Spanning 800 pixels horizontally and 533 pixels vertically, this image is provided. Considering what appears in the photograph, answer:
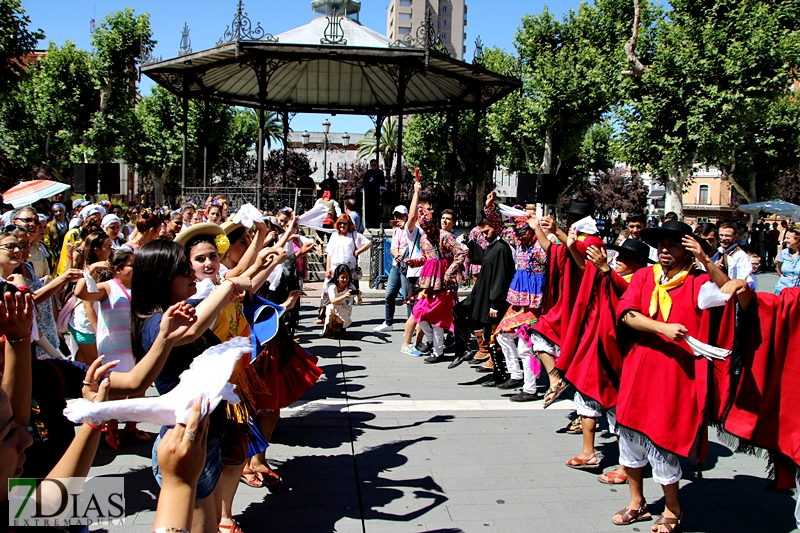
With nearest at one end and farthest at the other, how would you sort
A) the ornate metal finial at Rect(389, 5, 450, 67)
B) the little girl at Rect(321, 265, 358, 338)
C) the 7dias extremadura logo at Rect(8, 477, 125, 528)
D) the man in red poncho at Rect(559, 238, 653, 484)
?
the 7dias extremadura logo at Rect(8, 477, 125, 528) < the man in red poncho at Rect(559, 238, 653, 484) < the little girl at Rect(321, 265, 358, 338) < the ornate metal finial at Rect(389, 5, 450, 67)

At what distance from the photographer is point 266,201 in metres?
16.6

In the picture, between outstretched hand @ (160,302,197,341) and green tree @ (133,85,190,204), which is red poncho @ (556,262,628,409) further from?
green tree @ (133,85,190,204)

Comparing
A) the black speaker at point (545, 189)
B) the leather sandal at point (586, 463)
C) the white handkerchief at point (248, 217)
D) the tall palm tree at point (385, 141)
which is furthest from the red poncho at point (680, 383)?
the tall palm tree at point (385, 141)

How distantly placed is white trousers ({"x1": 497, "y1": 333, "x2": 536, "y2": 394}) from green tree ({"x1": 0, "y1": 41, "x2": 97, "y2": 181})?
29.4 metres

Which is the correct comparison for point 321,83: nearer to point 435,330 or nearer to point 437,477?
point 435,330

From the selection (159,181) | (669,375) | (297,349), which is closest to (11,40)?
(297,349)

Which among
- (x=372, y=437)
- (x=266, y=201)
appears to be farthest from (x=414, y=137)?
(x=372, y=437)

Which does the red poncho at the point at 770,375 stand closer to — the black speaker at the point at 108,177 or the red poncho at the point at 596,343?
the red poncho at the point at 596,343

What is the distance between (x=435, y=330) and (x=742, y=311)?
186 inches

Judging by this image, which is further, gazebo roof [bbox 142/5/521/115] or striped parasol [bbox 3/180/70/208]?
gazebo roof [bbox 142/5/521/115]

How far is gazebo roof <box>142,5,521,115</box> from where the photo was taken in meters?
14.3

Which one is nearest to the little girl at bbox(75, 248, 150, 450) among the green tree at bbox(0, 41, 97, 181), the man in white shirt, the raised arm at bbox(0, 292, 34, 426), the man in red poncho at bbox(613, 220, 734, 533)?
the raised arm at bbox(0, 292, 34, 426)

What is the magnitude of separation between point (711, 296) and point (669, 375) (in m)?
0.60

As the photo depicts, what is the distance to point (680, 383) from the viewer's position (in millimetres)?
3648
